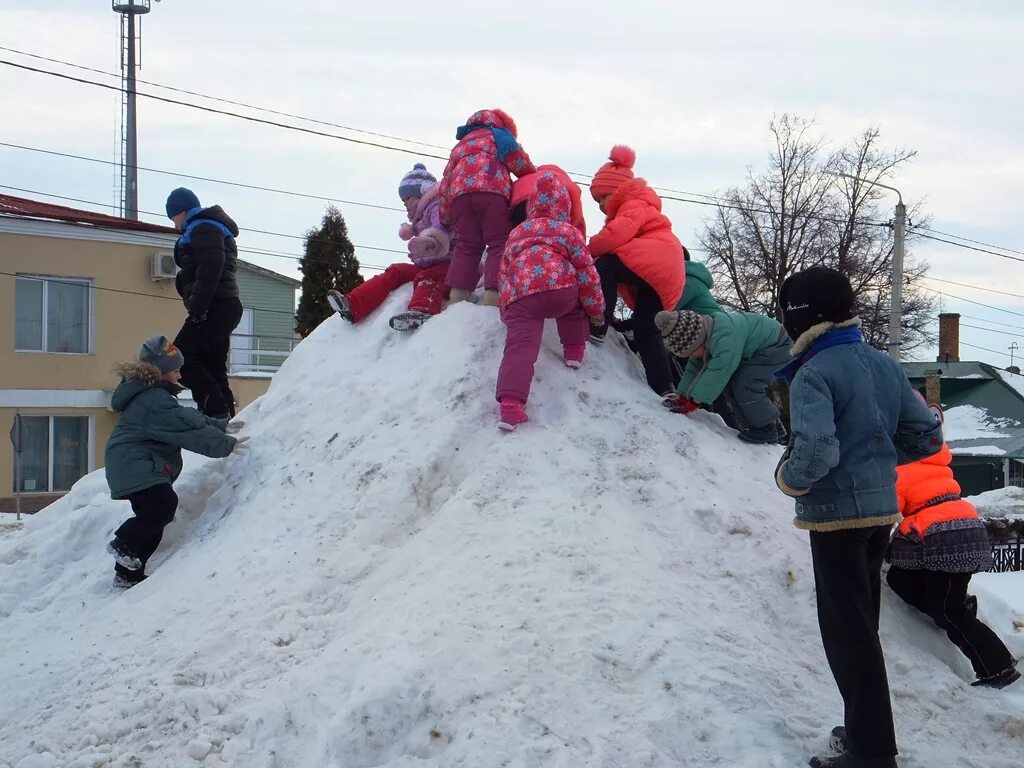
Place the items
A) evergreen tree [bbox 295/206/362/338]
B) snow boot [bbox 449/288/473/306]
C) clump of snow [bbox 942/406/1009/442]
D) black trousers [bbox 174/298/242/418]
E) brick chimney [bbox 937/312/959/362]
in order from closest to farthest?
snow boot [bbox 449/288/473/306] → black trousers [bbox 174/298/242/418] → clump of snow [bbox 942/406/1009/442] → evergreen tree [bbox 295/206/362/338] → brick chimney [bbox 937/312/959/362]

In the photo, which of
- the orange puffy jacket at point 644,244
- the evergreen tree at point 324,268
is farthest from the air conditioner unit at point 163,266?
the orange puffy jacket at point 644,244

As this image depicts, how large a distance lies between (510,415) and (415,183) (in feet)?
10.4

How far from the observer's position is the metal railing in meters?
22.1

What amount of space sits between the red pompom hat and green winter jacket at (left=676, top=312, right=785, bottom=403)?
5.16 ft

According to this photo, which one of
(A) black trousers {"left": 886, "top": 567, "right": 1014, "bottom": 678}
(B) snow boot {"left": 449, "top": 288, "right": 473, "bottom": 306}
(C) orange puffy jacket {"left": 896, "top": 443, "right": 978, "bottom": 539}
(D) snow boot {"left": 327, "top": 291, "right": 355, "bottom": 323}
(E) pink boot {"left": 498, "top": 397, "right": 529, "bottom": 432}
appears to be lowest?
(A) black trousers {"left": 886, "top": 567, "right": 1014, "bottom": 678}

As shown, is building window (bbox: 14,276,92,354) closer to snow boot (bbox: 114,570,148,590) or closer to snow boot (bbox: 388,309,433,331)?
snow boot (bbox: 388,309,433,331)

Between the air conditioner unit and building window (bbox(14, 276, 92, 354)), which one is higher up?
the air conditioner unit

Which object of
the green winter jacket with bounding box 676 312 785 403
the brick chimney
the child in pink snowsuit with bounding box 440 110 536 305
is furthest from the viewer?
the brick chimney

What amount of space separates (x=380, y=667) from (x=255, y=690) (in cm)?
61

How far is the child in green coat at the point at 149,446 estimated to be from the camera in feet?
17.9

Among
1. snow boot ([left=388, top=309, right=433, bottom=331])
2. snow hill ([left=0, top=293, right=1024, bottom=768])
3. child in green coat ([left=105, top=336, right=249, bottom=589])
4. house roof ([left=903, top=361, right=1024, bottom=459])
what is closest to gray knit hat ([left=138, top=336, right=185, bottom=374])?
child in green coat ([left=105, top=336, right=249, bottom=589])

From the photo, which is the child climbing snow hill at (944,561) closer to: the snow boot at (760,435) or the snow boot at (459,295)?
the snow boot at (760,435)

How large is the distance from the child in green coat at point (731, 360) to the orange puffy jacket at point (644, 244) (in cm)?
54

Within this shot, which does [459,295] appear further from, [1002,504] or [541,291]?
[1002,504]
